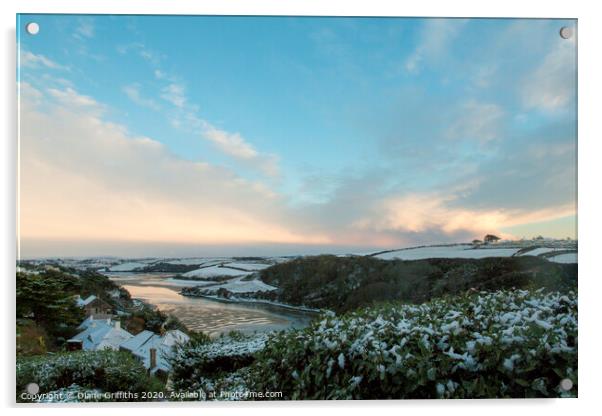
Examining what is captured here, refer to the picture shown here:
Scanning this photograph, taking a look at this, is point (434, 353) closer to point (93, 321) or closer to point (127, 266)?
point (127, 266)

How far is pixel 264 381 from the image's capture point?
3318mm

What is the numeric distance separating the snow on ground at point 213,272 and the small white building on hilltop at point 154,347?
1.48 feet

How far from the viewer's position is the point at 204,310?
3453 millimetres

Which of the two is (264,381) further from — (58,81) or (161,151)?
(58,81)

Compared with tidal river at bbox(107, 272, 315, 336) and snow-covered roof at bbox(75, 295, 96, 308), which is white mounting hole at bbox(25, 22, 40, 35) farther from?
snow-covered roof at bbox(75, 295, 96, 308)

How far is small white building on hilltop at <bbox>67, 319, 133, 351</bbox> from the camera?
337 centimetres

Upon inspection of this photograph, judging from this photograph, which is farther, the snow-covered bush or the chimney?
the chimney

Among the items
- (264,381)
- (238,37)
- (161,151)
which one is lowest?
(264,381)

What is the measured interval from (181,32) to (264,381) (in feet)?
8.77

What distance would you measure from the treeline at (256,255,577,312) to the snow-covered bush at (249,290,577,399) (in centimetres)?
13

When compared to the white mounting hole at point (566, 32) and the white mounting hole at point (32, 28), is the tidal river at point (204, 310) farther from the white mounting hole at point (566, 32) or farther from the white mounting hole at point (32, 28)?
the white mounting hole at point (566, 32)

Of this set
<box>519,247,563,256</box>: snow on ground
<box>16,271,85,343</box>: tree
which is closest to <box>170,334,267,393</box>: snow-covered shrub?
<box>16,271,85,343</box>: tree

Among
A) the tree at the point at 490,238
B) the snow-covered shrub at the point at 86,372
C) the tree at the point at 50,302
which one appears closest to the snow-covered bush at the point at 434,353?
the tree at the point at 490,238

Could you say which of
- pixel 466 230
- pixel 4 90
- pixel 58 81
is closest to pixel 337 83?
pixel 466 230
